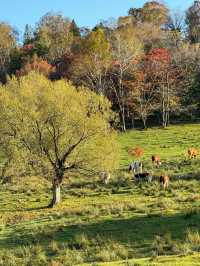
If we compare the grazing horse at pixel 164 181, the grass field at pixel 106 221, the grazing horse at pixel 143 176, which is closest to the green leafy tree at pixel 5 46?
the grass field at pixel 106 221

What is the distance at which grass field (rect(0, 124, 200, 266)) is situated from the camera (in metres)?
21.6

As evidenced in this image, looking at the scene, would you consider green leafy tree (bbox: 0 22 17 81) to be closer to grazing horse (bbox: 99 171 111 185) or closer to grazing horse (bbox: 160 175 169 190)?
grazing horse (bbox: 99 171 111 185)

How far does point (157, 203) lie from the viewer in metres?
32.3

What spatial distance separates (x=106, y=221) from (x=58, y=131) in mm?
10140

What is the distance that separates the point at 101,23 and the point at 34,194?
86684 mm

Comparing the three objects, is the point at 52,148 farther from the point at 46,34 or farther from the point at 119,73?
the point at 46,34

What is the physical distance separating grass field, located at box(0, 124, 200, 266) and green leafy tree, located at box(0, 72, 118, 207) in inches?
98.4

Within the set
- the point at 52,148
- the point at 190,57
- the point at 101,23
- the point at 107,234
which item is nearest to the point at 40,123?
the point at 52,148

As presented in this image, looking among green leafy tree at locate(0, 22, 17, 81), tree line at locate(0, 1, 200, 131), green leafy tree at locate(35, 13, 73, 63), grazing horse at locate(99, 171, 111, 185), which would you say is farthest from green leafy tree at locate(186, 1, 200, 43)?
grazing horse at locate(99, 171, 111, 185)

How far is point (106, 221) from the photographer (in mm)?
28609

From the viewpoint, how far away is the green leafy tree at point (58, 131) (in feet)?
122

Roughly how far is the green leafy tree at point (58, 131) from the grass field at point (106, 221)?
98.4 inches

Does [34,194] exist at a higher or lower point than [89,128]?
lower

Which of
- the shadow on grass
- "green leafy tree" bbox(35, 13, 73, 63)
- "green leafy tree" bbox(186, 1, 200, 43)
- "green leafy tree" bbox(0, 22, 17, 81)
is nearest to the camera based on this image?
the shadow on grass
